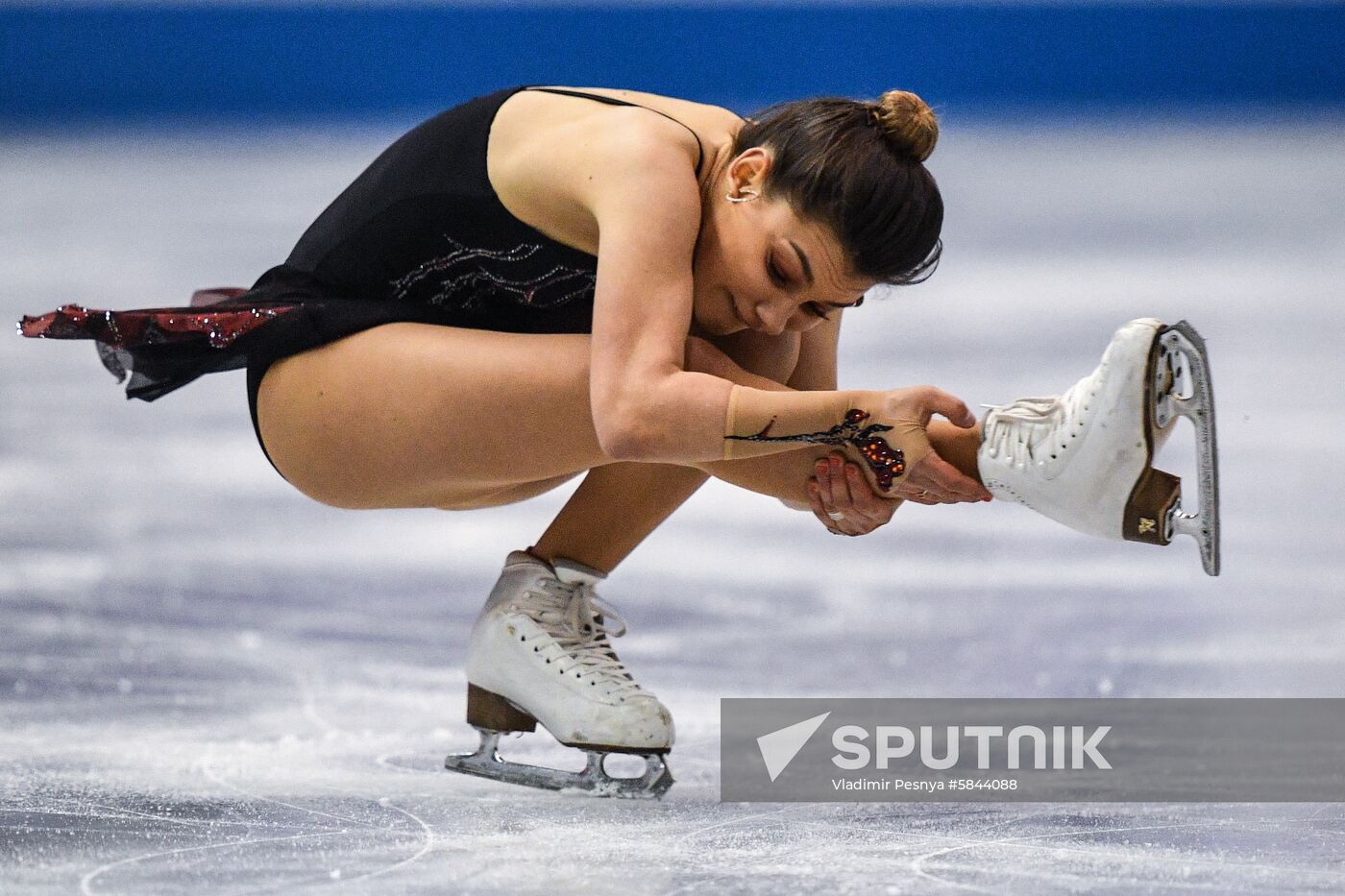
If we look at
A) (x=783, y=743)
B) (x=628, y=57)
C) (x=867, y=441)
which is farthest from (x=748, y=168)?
(x=628, y=57)

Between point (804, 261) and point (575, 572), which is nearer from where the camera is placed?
point (804, 261)

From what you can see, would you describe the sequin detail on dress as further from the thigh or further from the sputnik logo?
the sputnik logo

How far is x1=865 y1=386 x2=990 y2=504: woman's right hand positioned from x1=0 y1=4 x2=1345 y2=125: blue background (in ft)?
11.0

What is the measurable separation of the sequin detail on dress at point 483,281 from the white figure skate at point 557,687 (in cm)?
29

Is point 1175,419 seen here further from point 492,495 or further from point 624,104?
point 492,495

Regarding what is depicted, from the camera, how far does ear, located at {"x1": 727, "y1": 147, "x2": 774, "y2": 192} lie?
1515 mm

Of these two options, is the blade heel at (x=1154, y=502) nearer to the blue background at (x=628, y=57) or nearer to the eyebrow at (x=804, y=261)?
the eyebrow at (x=804, y=261)

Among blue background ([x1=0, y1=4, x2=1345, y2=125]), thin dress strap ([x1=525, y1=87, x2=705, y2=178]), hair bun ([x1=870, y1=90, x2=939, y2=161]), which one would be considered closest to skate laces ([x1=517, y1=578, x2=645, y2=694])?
thin dress strap ([x1=525, y1=87, x2=705, y2=178])

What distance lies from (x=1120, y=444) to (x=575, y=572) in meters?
0.63

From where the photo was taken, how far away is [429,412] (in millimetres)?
1605

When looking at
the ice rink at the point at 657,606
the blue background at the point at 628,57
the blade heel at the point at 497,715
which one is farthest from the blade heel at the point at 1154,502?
the blue background at the point at 628,57

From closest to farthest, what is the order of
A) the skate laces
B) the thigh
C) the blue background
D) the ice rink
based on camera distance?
the ice rink, the thigh, the skate laces, the blue background

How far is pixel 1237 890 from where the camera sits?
1215 mm

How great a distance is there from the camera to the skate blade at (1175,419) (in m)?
1.40
